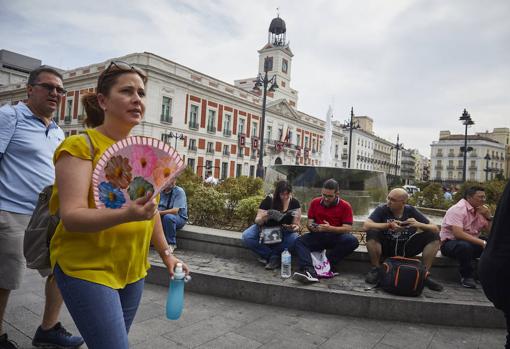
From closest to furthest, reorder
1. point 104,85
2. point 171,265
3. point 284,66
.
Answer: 1. point 104,85
2. point 171,265
3. point 284,66

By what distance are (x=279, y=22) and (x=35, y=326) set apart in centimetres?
5835

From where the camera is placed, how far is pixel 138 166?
1218mm

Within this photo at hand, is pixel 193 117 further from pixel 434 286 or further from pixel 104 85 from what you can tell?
pixel 104 85

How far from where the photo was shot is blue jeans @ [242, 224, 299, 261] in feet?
15.3

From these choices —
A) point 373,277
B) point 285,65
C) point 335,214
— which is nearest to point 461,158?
point 285,65

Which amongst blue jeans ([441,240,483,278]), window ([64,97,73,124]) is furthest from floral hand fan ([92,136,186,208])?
window ([64,97,73,124])

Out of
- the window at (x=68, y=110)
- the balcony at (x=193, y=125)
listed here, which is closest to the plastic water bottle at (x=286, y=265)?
the balcony at (x=193, y=125)

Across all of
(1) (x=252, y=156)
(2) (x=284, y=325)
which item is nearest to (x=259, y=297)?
(2) (x=284, y=325)

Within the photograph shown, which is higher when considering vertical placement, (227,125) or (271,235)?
(227,125)

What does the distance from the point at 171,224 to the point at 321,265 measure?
2206 millimetres

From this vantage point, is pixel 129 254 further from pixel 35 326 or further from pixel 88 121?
pixel 35 326

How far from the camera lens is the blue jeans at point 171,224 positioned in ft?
16.6

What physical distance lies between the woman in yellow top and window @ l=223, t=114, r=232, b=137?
3858 cm

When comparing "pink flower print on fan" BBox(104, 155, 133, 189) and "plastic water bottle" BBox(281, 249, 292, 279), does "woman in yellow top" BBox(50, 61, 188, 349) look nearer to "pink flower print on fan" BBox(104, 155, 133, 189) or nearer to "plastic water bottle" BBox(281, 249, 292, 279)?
"pink flower print on fan" BBox(104, 155, 133, 189)
